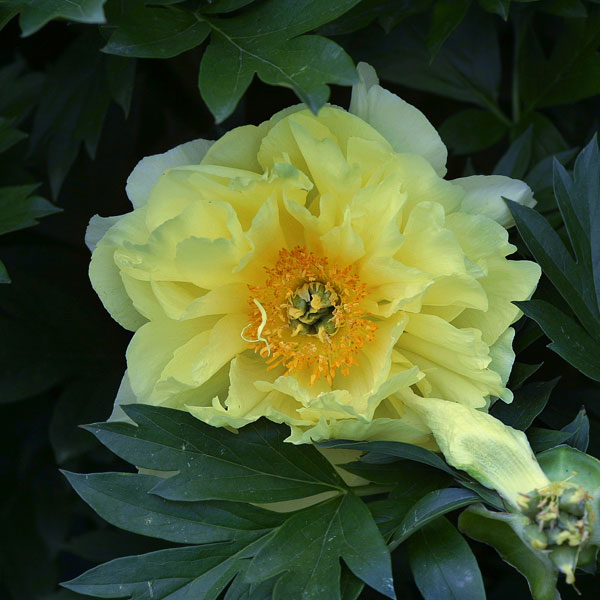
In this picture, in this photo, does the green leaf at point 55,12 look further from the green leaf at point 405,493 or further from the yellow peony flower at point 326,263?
the green leaf at point 405,493

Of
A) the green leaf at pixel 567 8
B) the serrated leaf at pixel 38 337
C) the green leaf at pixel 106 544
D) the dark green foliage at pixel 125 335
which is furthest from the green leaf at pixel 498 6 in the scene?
the green leaf at pixel 106 544

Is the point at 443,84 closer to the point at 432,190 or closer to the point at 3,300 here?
the point at 432,190

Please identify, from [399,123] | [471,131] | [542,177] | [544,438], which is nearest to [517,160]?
[542,177]

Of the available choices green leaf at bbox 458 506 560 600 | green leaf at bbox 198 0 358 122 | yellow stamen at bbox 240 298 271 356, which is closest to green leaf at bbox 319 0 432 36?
green leaf at bbox 198 0 358 122

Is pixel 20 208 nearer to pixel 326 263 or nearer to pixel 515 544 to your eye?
pixel 326 263

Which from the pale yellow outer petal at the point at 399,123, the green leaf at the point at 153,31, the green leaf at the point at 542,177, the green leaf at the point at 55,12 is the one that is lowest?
the green leaf at the point at 542,177
